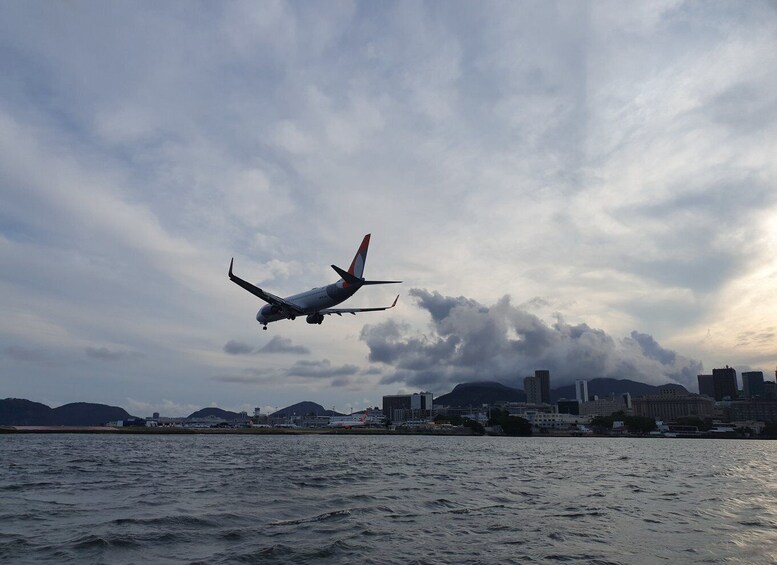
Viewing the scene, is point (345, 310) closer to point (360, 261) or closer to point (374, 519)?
point (360, 261)

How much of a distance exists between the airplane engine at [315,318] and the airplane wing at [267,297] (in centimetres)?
186

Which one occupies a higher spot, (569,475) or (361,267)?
(361,267)

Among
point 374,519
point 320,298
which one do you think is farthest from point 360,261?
point 374,519

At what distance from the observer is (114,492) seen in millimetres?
34812

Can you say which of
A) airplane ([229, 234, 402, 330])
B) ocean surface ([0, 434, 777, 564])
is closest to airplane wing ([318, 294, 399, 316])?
airplane ([229, 234, 402, 330])

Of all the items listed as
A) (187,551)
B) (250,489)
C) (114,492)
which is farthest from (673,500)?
(114,492)

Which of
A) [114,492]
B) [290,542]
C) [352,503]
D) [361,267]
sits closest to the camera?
[290,542]

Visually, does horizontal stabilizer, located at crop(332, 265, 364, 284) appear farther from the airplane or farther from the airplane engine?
the airplane engine

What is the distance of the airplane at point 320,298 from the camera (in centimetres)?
6333

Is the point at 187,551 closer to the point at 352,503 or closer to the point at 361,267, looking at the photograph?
the point at 352,503

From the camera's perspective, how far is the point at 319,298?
68062 mm

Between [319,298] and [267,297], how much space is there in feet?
20.5

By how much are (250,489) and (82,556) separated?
57.4ft

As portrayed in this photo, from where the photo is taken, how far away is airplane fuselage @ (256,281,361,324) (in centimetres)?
6519
